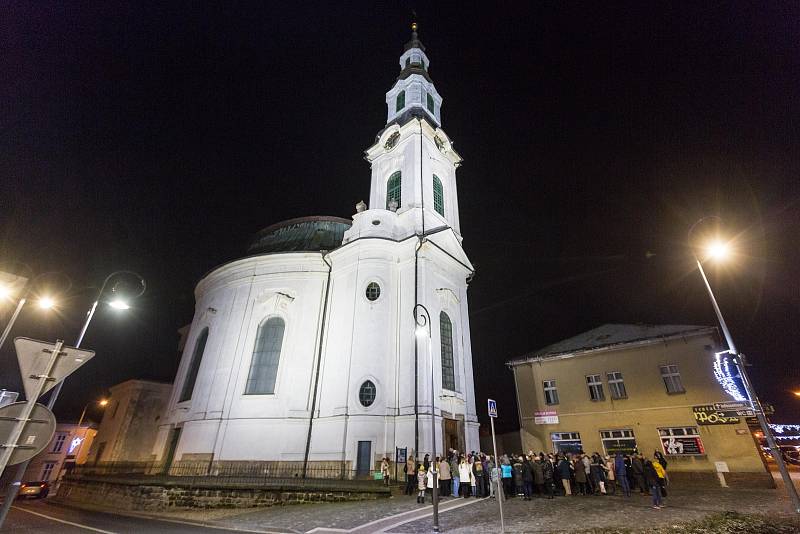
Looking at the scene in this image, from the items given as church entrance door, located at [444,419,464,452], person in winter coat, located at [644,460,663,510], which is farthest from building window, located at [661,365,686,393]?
church entrance door, located at [444,419,464,452]

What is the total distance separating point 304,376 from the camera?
19031 millimetres

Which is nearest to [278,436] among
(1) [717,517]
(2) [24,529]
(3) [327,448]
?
(3) [327,448]

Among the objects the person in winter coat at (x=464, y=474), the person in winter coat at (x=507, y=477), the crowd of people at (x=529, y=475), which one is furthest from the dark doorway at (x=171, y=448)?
the person in winter coat at (x=507, y=477)

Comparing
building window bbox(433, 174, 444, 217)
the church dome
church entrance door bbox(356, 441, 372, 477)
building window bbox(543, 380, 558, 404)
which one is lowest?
church entrance door bbox(356, 441, 372, 477)

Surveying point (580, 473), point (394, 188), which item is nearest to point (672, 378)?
point (580, 473)

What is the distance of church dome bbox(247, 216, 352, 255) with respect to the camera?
81.1 ft

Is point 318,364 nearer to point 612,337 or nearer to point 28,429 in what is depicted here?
point 28,429

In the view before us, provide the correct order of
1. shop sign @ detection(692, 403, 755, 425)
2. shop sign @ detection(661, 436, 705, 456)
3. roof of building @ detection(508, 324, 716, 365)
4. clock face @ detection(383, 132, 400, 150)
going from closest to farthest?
shop sign @ detection(692, 403, 755, 425) < shop sign @ detection(661, 436, 705, 456) < roof of building @ detection(508, 324, 716, 365) < clock face @ detection(383, 132, 400, 150)

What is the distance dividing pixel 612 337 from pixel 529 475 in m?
14.4

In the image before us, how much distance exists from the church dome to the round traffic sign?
19.8 meters

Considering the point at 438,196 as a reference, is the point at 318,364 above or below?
below

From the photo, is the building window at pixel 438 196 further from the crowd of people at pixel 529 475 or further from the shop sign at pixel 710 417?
the shop sign at pixel 710 417

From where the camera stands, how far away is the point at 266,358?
20578mm

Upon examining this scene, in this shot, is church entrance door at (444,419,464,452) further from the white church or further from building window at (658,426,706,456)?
building window at (658,426,706,456)
